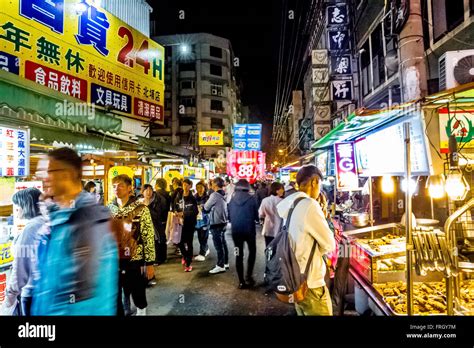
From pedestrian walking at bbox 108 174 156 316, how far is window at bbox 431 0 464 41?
32.2 feet

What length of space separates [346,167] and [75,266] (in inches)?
286

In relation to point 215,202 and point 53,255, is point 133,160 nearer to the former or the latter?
point 215,202

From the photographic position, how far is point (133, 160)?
36.0 ft

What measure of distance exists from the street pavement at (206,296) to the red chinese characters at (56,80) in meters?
5.63

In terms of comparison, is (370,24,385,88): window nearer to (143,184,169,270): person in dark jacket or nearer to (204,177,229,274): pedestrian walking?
(204,177,229,274): pedestrian walking

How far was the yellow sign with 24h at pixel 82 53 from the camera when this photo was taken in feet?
19.0

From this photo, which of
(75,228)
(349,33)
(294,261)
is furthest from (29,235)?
(349,33)

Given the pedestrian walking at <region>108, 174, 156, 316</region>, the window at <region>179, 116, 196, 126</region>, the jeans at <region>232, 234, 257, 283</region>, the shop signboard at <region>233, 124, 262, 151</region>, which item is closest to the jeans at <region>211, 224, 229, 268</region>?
the jeans at <region>232, 234, 257, 283</region>

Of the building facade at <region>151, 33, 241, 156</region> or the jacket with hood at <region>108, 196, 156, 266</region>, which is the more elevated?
the building facade at <region>151, 33, 241, 156</region>

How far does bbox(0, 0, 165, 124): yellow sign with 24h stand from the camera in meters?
5.79

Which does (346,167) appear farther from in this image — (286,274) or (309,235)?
(286,274)

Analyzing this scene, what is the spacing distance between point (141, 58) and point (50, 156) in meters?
8.85

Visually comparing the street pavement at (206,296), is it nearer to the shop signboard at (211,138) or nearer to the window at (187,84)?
the shop signboard at (211,138)

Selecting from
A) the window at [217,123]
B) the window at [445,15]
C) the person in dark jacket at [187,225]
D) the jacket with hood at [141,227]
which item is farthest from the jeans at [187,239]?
the window at [217,123]
